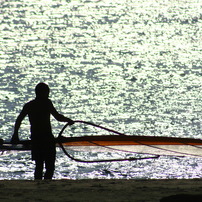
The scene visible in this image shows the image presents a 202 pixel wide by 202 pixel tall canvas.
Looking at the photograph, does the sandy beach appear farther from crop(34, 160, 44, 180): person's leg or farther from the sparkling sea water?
the sparkling sea water

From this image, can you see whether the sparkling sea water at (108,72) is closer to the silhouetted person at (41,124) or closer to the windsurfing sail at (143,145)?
the windsurfing sail at (143,145)

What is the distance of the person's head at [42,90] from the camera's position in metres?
11.7

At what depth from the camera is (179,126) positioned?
33.3 m

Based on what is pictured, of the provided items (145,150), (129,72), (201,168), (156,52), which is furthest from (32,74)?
(145,150)

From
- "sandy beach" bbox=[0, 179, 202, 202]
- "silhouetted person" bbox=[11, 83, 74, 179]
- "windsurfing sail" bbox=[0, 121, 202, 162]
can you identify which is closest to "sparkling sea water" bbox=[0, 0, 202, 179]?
"windsurfing sail" bbox=[0, 121, 202, 162]

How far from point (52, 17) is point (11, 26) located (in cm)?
823

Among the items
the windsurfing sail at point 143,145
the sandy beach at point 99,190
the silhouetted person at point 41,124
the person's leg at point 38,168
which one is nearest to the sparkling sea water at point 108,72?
the windsurfing sail at point 143,145

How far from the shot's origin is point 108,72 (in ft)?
156

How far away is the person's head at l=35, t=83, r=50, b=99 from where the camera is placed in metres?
11.7

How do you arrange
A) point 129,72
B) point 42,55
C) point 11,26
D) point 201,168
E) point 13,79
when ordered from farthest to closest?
point 11,26 < point 42,55 < point 129,72 < point 13,79 < point 201,168

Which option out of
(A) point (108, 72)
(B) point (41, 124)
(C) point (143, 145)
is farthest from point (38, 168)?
(A) point (108, 72)

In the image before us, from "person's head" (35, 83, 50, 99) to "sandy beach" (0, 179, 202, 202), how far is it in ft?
4.50

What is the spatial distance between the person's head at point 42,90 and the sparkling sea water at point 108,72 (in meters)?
6.04

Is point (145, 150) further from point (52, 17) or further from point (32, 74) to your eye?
point (52, 17)
